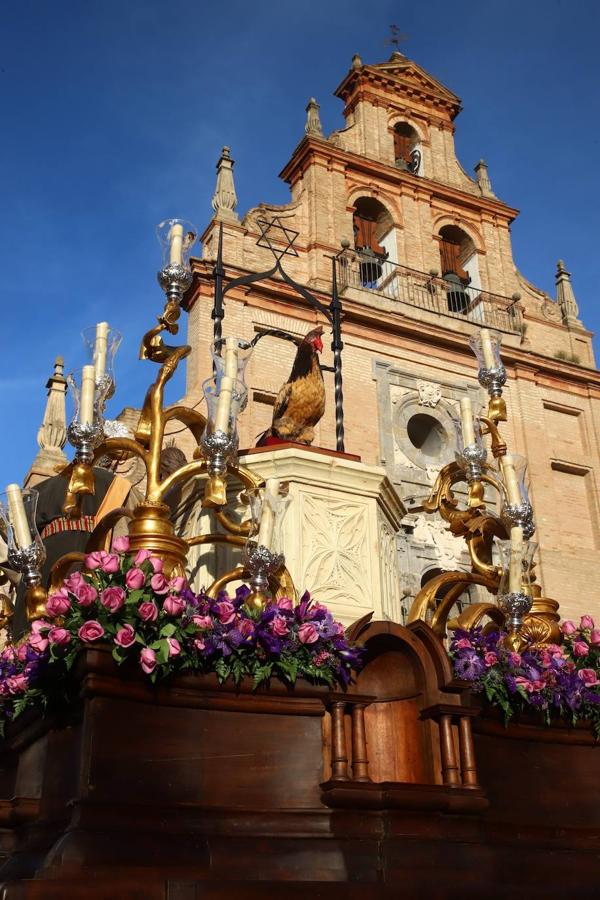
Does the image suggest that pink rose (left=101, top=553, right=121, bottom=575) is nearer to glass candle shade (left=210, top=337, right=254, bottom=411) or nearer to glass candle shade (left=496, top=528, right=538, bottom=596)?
glass candle shade (left=210, top=337, right=254, bottom=411)

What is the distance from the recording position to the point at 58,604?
425 centimetres

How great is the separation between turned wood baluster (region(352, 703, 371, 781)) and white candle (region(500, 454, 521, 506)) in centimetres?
214

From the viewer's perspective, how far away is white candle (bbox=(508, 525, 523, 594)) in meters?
5.66

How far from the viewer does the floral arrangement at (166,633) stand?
4.17 m

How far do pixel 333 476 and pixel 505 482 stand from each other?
4.06 ft

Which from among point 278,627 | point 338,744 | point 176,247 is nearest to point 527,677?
point 338,744

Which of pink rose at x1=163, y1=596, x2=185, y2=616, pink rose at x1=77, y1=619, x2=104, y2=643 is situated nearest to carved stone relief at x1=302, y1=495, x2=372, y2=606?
pink rose at x1=163, y1=596, x2=185, y2=616

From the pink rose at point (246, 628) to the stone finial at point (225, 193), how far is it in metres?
16.4

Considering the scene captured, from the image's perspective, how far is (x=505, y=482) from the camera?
6254mm

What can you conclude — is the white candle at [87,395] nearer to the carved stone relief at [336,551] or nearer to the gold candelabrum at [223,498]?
the gold candelabrum at [223,498]

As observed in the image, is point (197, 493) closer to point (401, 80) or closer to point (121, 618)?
point (121, 618)

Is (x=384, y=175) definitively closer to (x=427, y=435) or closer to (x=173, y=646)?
(x=427, y=435)

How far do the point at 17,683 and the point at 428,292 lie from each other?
18125 mm

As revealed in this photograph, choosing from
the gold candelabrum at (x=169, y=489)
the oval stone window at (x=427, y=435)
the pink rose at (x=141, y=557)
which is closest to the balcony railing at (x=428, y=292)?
the oval stone window at (x=427, y=435)
